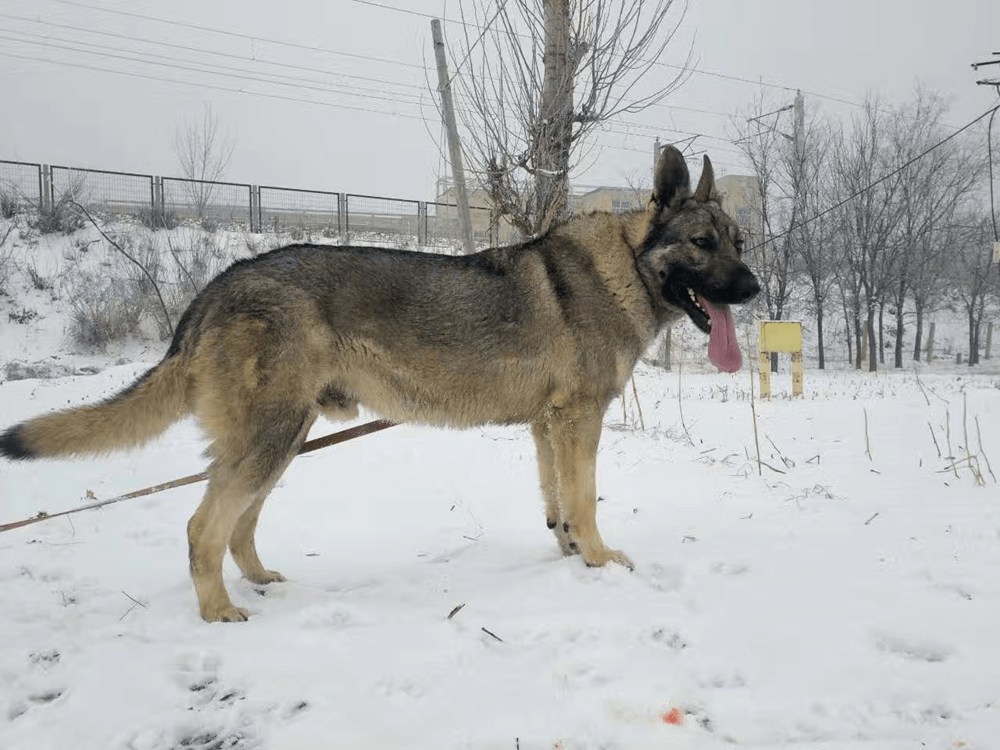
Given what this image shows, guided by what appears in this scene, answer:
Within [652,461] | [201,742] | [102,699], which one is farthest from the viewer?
→ [652,461]

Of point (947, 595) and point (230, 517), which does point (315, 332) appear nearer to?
point (230, 517)

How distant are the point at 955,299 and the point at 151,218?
42743 mm

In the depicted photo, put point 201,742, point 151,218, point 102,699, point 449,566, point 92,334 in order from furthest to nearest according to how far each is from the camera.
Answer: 1. point 151,218
2. point 92,334
3. point 449,566
4. point 102,699
5. point 201,742

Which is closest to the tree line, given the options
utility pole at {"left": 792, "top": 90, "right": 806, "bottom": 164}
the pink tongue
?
utility pole at {"left": 792, "top": 90, "right": 806, "bottom": 164}

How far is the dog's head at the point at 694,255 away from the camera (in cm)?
337

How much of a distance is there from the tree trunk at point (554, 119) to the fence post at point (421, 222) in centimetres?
2182

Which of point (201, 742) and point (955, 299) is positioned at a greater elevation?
point (955, 299)

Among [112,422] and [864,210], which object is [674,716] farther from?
[864,210]

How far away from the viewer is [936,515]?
4004mm

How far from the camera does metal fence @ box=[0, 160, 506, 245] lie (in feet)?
72.5

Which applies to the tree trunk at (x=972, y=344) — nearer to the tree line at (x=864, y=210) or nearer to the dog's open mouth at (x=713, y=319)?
the tree line at (x=864, y=210)

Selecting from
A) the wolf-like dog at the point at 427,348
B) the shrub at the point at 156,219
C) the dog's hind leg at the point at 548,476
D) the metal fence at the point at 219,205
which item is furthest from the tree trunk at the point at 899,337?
the dog's hind leg at the point at 548,476

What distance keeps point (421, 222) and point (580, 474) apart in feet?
89.9

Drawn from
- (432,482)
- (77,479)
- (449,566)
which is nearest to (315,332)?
(449,566)
